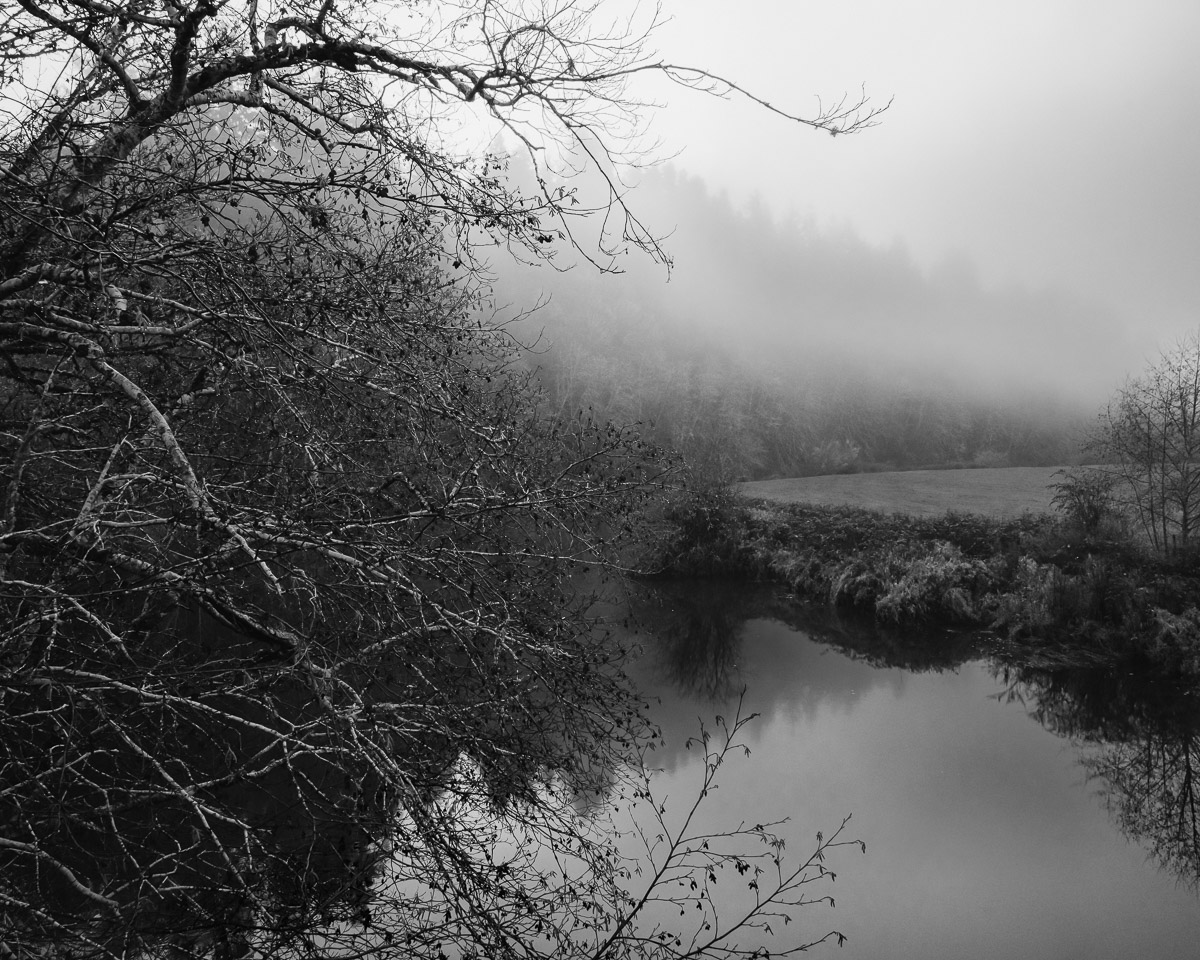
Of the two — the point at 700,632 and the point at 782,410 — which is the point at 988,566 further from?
the point at 782,410

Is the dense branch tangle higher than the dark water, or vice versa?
the dense branch tangle

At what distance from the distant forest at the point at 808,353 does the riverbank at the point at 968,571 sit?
2.08 m

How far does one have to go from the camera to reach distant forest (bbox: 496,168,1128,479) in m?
20.1

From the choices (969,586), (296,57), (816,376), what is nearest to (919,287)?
(816,376)

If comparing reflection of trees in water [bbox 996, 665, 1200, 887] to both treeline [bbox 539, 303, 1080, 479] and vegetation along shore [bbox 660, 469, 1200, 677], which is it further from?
treeline [bbox 539, 303, 1080, 479]

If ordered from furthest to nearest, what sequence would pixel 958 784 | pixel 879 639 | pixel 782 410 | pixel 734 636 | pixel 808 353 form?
pixel 808 353
pixel 782 410
pixel 734 636
pixel 879 639
pixel 958 784

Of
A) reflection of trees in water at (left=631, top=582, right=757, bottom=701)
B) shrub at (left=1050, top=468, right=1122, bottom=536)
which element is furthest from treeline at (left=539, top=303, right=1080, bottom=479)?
shrub at (left=1050, top=468, right=1122, bottom=536)

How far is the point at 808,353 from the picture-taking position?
28.5 meters

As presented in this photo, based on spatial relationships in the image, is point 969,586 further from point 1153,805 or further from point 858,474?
point 858,474

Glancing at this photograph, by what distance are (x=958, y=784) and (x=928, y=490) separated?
10949mm

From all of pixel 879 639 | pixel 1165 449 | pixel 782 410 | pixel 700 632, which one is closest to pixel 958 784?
pixel 879 639

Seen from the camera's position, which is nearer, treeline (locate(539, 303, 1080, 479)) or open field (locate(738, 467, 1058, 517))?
open field (locate(738, 467, 1058, 517))

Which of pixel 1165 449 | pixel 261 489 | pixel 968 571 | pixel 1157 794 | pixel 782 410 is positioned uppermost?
pixel 782 410

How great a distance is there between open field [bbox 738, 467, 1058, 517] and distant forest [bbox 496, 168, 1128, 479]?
1.07 meters
